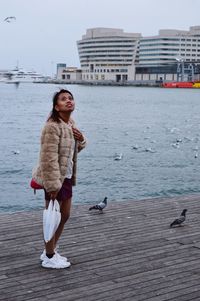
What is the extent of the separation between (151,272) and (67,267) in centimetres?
83

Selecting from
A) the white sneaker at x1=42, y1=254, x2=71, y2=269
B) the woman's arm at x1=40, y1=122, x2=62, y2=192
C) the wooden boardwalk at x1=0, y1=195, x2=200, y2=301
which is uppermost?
the woman's arm at x1=40, y1=122, x2=62, y2=192

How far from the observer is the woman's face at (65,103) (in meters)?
5.33

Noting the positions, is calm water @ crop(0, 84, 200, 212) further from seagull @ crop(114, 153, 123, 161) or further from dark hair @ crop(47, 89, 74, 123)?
dark hair @ crop(47, 89, 74, 123)

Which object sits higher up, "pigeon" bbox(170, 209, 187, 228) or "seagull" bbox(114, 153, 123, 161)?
"pigeon" bbox(170, 209, 187, 228)

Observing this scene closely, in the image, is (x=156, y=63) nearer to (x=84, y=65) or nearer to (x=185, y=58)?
(x=185, y=58)

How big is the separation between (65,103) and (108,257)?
1.74m

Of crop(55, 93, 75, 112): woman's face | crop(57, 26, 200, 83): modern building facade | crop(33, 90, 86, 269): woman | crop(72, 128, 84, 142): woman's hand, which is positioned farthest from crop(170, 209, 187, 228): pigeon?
crop(57, 26, 200, 83): modern building facade

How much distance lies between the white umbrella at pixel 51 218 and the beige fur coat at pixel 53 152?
21 cm

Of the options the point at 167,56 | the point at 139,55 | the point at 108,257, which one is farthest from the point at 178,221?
the point at 139,55

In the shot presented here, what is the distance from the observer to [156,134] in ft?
122

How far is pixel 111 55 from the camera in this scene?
586ft

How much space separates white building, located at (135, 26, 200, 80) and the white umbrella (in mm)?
161990

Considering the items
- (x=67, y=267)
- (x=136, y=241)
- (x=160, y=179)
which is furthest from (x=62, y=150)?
(x=160, y=179)

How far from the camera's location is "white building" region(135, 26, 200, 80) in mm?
168500
